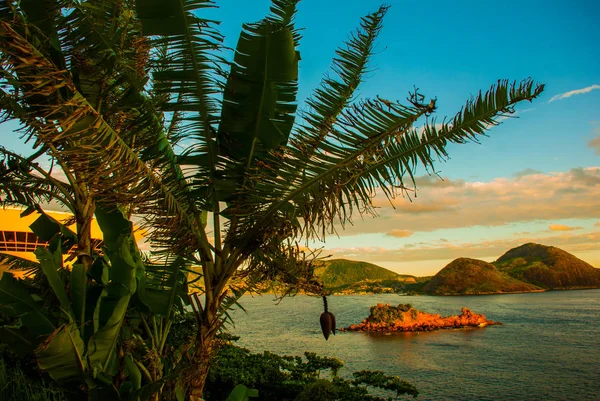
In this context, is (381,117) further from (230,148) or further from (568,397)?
(568,397)

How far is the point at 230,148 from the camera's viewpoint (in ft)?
15.0

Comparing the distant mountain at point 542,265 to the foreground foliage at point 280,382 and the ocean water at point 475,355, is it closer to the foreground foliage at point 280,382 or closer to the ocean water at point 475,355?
the ocean water at point 475,355

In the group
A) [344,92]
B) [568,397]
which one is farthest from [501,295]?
[344,92]

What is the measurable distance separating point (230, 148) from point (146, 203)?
101 centimetres

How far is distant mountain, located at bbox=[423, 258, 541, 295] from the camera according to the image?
84062 mm

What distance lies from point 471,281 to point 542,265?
16.8 meters

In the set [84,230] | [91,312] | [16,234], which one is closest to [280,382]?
[91,312]

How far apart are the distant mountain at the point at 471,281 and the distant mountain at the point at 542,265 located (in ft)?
6.45

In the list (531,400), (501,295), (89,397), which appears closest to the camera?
(89,397)

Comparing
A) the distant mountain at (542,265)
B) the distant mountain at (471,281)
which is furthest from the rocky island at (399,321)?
the distant mountain at (542,265)

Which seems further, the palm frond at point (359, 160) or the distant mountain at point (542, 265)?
the distant mountain at point (542, 265)

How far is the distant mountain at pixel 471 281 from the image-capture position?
8406cm

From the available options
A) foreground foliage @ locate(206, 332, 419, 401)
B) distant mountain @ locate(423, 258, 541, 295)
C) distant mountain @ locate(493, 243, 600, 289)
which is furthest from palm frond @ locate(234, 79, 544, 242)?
distant mountain @ locate(493, 243, 600, 289)

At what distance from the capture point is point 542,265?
89.0m
